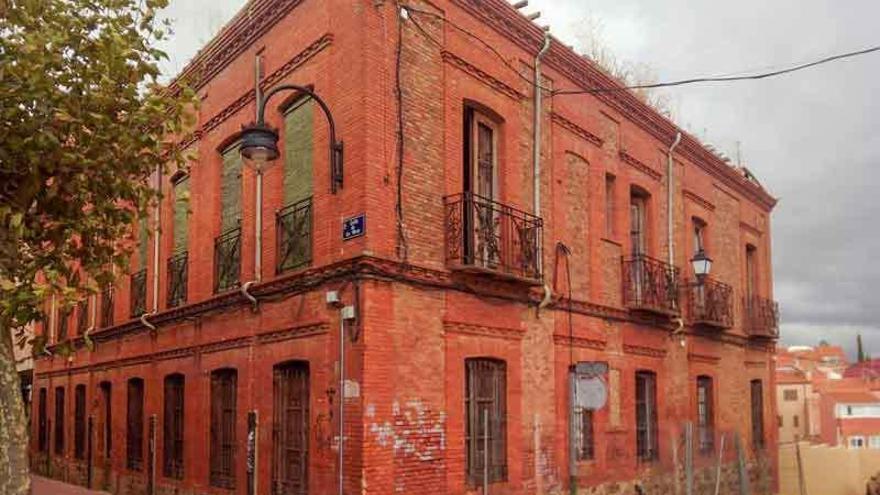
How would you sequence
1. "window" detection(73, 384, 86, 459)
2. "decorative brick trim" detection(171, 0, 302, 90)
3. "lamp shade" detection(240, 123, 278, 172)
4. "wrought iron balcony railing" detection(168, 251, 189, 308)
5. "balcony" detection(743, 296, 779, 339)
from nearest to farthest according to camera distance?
1. "lamp shade" detection(240, 123, 278, 172)
2. "decorative brick trim" detection(171, 0, 302, 90)
3. "wrought iron balcony railing" detection(168, 251, 189, 308)
4. "window" detection(73, 384, 86, 459)
5. "balcony" detection(743, 296, 779, 339)

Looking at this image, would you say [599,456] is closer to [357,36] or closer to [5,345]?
[357,36]

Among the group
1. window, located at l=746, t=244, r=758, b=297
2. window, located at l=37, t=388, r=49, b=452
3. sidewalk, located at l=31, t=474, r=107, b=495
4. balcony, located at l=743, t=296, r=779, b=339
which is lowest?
sidewalk, located at l=31, t=474, r=107, b=495

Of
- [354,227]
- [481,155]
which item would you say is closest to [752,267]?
[481,155]

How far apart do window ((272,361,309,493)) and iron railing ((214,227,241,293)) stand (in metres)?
2.15

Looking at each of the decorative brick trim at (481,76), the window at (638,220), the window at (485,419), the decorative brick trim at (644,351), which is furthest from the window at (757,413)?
the decorative brick trim at (481,76)

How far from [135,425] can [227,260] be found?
5560 millimetres

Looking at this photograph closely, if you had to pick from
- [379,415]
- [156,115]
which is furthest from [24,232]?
[379,415]

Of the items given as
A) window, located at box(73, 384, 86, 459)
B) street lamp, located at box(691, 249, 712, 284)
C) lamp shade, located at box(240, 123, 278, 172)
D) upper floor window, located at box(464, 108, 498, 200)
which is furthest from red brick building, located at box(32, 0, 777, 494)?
window, located at box(73, 384, 86, 459)

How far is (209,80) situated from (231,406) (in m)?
5.76

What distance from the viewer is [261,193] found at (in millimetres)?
13703

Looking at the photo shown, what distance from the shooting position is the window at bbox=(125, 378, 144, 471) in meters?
17.6

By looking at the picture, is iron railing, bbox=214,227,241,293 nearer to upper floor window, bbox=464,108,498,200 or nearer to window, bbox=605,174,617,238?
upper floor window, bbox=464,108,498,200

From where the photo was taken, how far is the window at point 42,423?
78.9 feet

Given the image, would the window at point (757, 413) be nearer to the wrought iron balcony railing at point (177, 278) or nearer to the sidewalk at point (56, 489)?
the wrought iron balcony railing at point (177, 278)
